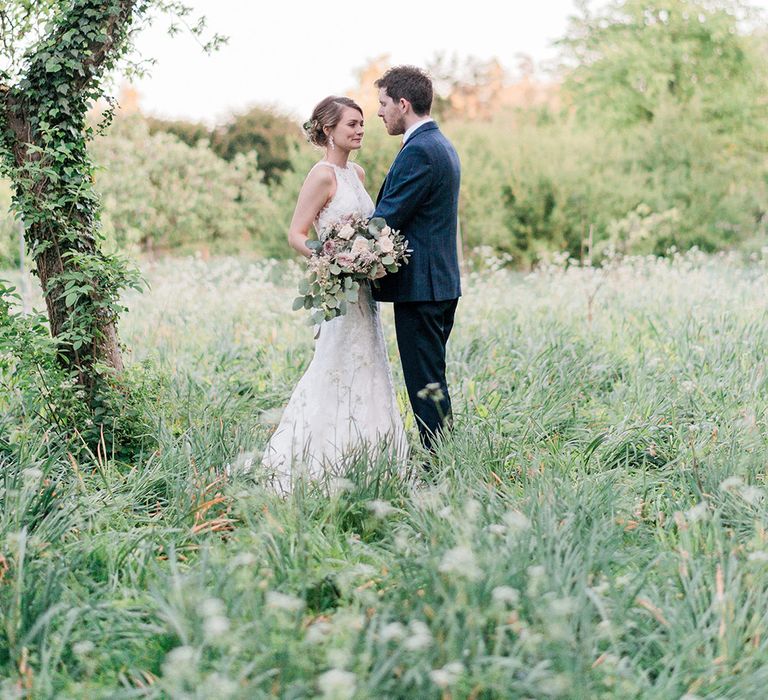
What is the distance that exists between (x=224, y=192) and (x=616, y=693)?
66.6ft

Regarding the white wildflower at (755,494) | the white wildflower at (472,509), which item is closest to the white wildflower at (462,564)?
the white wildflower at (472,509)

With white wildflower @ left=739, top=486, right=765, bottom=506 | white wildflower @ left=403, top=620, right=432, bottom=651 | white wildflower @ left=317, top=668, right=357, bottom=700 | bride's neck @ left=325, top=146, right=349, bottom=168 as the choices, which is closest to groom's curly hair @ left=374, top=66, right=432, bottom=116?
bride's neck @ left=325, top=146, right=349, bottom=168

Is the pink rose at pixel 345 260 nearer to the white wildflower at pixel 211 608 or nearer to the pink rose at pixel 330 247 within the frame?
the pink rose at pixel 330 247

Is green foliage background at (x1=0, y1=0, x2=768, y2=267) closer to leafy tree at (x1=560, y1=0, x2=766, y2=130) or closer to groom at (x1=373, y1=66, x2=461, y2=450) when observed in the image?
leafy tree at (x1=560, y1=0, x2=766, y2=130)

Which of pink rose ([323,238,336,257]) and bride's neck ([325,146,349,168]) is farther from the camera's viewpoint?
bride's neck ([325,146,349,168])

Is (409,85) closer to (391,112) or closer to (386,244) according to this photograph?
(391,112)

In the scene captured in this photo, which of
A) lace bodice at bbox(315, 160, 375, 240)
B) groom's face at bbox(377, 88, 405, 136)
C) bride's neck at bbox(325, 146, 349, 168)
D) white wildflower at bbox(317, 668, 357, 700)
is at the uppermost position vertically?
groom's face at bbox(377, 88, 405, 136)

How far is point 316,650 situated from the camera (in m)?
2.85

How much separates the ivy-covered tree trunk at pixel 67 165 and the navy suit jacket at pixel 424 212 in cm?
171

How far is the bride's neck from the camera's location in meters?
5.04

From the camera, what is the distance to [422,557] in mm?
3346

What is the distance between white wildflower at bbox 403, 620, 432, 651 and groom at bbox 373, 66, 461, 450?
1922mm

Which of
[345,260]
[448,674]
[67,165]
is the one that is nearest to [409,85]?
[345,260]

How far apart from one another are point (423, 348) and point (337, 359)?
55 cm
